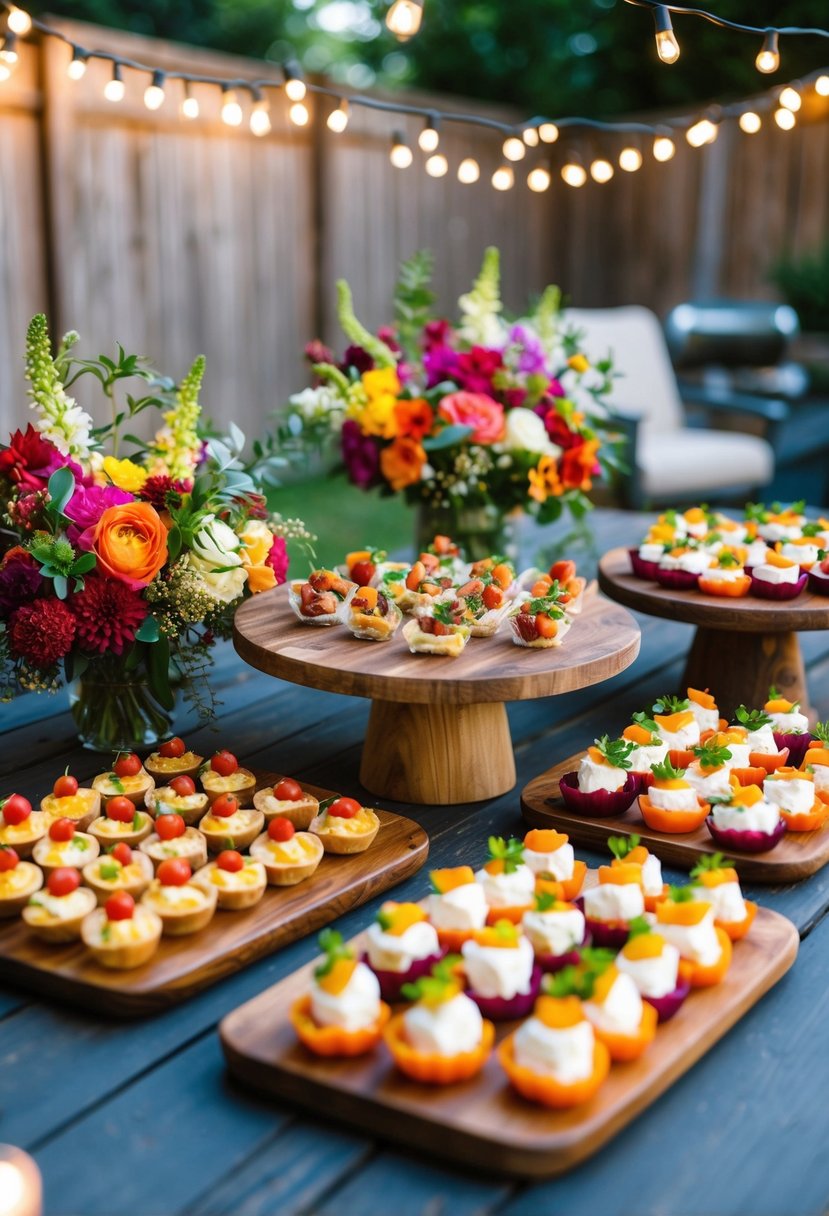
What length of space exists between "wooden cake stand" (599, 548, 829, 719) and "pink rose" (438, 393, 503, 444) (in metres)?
0.33

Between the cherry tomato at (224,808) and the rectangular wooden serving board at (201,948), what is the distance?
0.12 m

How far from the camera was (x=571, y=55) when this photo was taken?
9125 mm

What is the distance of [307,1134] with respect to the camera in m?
1.20

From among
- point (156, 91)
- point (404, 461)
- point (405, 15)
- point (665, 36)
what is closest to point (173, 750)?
point (404, 461)

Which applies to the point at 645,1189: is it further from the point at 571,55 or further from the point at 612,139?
the point at 571,55

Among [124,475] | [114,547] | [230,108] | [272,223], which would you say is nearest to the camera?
[114,547]

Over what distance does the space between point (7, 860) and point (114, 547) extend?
51 centimetres

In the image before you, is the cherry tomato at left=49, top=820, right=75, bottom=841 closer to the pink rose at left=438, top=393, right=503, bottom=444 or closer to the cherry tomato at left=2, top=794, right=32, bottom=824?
the cherry tomato at left=2, top=794, right=32, bottom=824

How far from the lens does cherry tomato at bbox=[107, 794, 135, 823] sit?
62.9 inches

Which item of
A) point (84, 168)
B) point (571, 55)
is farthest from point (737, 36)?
point (84, 168)

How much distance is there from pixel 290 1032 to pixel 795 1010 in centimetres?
57

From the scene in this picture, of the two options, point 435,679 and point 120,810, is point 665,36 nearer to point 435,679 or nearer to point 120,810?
point 435,679

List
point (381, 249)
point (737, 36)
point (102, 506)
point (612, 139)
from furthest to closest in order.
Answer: point (737, 36) → point (612, 139) → point (381, 249) → point (102, 506)

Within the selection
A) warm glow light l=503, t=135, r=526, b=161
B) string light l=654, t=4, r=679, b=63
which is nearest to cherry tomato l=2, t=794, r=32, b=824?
string light l=654, t=4, r=679, b=63
